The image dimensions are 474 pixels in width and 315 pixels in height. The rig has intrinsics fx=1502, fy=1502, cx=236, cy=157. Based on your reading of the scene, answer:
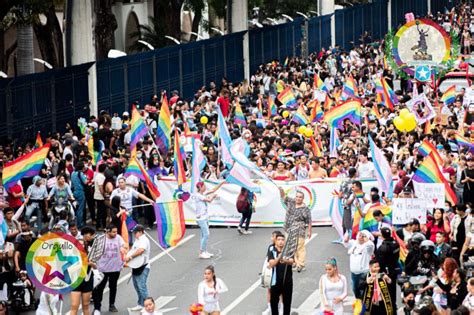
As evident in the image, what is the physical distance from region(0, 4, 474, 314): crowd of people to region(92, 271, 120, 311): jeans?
0.9 inches

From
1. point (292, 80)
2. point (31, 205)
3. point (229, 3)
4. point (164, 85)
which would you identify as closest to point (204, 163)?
point (31, 205)

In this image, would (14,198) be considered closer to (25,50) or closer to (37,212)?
(37,212)

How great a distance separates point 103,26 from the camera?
4909 cm

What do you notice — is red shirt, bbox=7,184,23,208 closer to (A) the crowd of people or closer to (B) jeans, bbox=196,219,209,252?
(A) the crowd of people

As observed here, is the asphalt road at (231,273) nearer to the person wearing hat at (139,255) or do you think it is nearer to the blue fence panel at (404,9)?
the person wearing hat at (139,255)

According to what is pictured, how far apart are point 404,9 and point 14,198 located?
62.6 metres

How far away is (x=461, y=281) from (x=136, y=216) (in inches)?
420

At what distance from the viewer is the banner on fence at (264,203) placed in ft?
91.7

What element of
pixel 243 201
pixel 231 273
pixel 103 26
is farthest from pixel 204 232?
pixel 103 26

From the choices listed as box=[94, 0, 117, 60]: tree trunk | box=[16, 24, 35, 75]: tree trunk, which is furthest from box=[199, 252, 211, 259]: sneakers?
box=[94, 0, 117, 60]: tree trunk

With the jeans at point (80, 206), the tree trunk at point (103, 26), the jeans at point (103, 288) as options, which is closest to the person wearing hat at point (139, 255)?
the jeans at point (103, 288)

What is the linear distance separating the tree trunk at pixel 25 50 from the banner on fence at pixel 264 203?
18437 mm

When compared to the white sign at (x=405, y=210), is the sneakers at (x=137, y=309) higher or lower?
lower

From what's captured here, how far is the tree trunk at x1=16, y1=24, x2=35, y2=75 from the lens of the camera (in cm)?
4600
